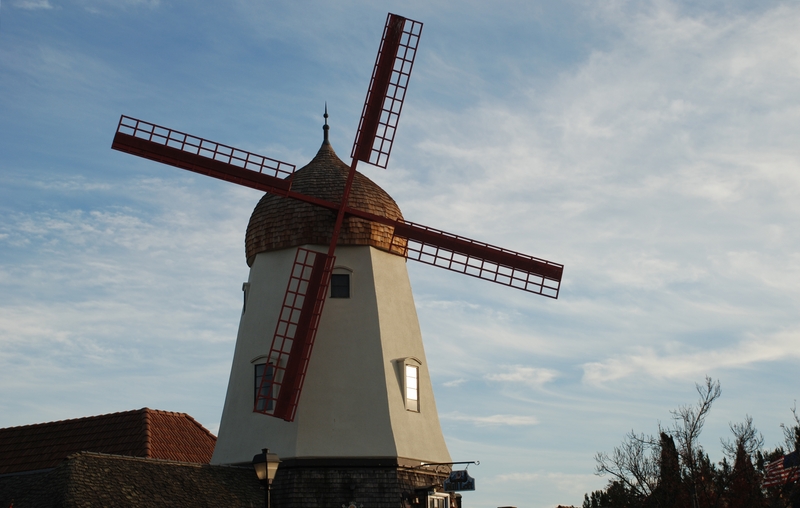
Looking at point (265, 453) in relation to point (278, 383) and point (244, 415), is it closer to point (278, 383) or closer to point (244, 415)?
point (278, 383)

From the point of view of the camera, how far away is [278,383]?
19266mm

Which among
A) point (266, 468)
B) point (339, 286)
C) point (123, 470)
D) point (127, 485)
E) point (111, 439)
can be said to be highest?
point (339, 286)

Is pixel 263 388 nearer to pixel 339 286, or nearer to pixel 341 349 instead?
pixel 341 349

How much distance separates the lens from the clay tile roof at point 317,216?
68.1 feet

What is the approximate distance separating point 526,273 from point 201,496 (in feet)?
29.9

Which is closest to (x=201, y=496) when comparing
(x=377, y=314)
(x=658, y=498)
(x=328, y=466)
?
(x=328, y=466)

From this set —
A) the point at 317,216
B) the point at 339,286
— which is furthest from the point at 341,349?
the point at 317,216

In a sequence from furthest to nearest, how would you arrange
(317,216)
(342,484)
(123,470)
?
(317,216), (342,484), (123,470)

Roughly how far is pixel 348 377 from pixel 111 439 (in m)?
9.07

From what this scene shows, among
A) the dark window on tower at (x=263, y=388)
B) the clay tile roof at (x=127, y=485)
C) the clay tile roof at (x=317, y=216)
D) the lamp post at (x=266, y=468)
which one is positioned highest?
the clay tile roof at (x=317, y=216)

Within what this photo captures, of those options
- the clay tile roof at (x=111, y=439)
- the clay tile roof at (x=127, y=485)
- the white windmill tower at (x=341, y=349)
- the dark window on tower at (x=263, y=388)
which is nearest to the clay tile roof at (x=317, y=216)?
the white windmill tower at (x=341, y=349)

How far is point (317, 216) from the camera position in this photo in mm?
20812

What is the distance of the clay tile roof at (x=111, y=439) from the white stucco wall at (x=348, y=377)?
471 cm

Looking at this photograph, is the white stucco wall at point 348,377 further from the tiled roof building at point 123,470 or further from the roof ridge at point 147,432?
the roof ridge at point 147,432
